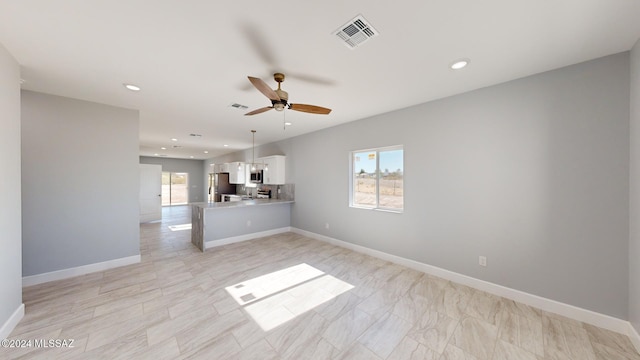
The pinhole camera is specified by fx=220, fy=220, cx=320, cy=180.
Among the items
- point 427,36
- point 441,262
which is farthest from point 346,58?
point 441,262

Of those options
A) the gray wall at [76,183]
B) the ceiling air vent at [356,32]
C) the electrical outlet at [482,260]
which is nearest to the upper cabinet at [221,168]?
the gray wall at [76,183]

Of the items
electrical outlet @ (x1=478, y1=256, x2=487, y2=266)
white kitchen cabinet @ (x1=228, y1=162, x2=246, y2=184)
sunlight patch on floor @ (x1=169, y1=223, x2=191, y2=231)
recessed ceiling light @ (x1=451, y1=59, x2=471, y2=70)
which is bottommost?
sunlight patch on floor @ (x1=169, y1=223, x2=191, y2=231)

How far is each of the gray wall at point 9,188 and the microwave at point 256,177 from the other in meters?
4.70

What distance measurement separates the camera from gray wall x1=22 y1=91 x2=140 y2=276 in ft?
9.66

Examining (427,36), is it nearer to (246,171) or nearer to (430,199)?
(430,199)

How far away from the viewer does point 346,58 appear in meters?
2.14

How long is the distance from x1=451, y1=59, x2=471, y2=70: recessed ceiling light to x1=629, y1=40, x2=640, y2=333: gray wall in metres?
1.27

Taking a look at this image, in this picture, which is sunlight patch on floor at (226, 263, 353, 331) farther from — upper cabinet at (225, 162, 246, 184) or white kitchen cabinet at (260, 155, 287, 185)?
upper cabinet at (225, 162, 246, 184)

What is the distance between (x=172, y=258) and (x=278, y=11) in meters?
4.25

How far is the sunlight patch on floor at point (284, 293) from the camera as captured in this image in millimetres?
2332

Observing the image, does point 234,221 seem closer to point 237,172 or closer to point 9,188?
point 237,172

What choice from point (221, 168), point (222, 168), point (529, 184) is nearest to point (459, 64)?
point (529, 184)

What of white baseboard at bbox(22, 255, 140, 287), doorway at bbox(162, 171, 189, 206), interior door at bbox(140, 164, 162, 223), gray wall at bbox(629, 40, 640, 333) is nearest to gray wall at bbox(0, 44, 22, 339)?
white baseboard at bbox(22, 255, 140, 287)

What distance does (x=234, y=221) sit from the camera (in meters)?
4.98
